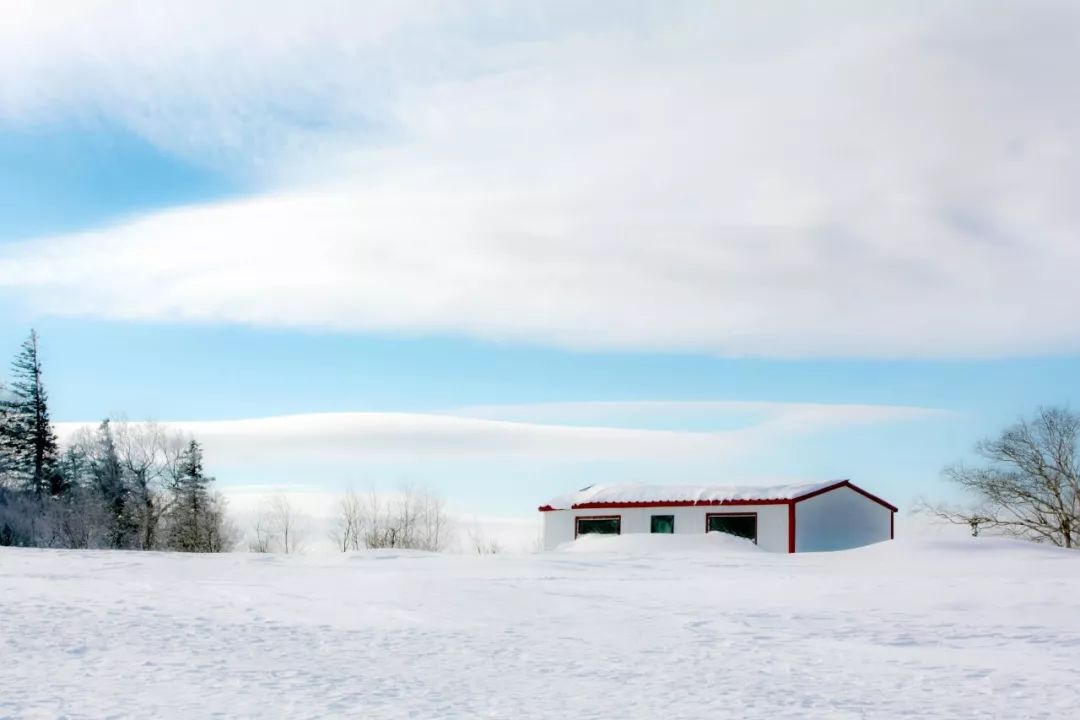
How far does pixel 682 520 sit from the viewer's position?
36.0m

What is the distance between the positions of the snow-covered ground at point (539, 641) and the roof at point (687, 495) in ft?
38.4

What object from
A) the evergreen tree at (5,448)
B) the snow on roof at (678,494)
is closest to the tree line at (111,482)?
the evergreen tree at (5,448)

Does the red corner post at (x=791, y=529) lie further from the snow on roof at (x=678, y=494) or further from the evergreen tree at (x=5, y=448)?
the evergreen tree at (x=5, y=448)

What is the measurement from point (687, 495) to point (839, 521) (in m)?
5.27

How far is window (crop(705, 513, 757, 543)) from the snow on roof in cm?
53

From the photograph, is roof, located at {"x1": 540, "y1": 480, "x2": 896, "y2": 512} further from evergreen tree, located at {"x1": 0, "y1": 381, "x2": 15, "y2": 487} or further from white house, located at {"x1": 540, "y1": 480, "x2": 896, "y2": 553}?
evergreen tree, located at {"x1": 0, "y1": 381, "x2": 15, "y2": 487}

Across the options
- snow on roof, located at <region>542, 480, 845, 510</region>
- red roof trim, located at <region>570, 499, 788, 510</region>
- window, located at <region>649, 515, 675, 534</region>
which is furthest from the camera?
window, located at <region>649, 515, 675, 534</region>

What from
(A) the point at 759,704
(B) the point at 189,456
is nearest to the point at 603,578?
(A) the point at 759,704

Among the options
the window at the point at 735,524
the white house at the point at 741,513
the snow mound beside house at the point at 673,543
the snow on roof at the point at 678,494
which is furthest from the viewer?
the snow on roof at the point at 678,494

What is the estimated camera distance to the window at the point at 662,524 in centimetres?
3619

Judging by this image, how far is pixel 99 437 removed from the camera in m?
55.7

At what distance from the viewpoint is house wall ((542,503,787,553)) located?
3416cm

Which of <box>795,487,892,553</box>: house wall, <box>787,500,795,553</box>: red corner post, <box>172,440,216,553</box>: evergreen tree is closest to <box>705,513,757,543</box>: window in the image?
<box>787,500,795,553</box>: red corner post

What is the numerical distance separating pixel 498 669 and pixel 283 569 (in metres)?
12.6
